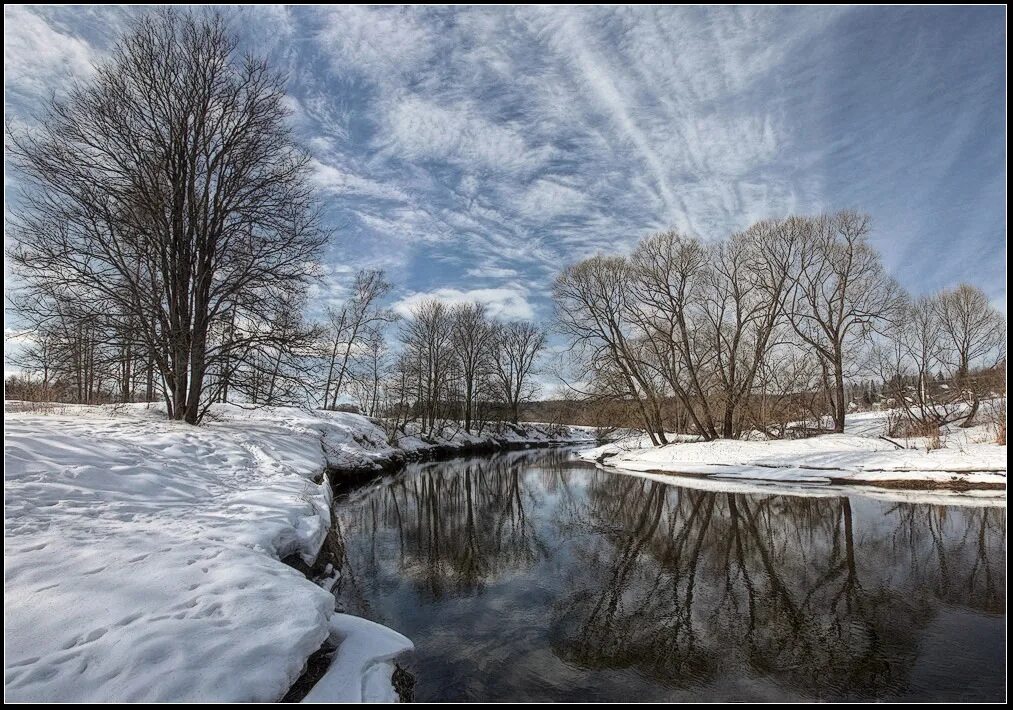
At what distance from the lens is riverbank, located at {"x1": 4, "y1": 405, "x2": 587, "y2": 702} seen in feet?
9.55

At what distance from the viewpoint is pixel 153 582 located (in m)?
3.91

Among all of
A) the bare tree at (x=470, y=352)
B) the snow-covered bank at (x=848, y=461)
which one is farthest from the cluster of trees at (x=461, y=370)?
the snow-covered bank at (x=848, y=461)

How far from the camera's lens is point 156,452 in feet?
25.8

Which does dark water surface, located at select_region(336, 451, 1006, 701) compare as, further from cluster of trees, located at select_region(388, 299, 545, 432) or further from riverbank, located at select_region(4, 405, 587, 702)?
cluster of trees, located at select_region(388, 299, 545, 432)

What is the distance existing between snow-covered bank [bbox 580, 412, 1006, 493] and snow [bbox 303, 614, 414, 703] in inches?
582

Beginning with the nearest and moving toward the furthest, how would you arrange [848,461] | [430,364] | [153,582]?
[153,582]
[848,461]
[430,364]

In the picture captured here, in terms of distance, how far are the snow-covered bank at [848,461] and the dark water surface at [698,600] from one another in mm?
2577

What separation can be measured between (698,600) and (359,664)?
4385 millimetres

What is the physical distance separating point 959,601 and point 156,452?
11837 mm

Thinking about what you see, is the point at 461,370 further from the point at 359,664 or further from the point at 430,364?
the point at 359,664

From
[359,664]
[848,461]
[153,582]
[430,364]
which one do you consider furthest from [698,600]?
[430,364]

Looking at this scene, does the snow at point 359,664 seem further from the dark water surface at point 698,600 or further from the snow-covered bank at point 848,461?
the snow-covered bank at point 848,461

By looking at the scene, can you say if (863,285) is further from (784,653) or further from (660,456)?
(784,653)

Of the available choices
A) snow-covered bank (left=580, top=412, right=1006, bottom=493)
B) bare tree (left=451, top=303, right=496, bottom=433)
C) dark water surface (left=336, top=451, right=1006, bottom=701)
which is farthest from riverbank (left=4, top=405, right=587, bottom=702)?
bare tree (left=451, top=303, right=496, bottom=433)
